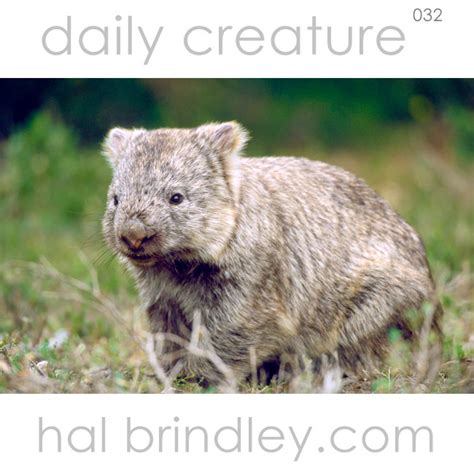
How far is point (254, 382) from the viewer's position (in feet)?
17.7

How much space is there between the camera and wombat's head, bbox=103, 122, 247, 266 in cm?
530

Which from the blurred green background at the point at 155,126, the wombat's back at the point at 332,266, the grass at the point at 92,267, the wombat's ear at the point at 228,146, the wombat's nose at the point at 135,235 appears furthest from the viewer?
the blurred green background at the point at 155,126

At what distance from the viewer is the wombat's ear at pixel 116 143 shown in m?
5.92

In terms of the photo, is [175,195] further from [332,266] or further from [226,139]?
[332,266]

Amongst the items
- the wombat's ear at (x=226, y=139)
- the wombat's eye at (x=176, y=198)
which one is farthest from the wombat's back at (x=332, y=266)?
the wombat's eye at (x=176, y=198)

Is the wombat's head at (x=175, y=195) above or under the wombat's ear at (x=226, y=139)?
under

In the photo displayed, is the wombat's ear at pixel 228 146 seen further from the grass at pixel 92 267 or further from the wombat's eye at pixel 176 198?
the grass at pixel 92 267

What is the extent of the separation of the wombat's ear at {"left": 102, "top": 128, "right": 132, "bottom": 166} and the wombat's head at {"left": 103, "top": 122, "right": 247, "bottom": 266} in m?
0.05

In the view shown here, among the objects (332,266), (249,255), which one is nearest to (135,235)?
(249,255)

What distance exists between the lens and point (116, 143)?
5.98m

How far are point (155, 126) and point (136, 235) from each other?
7901 mm

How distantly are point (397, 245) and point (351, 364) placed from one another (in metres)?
0.81
